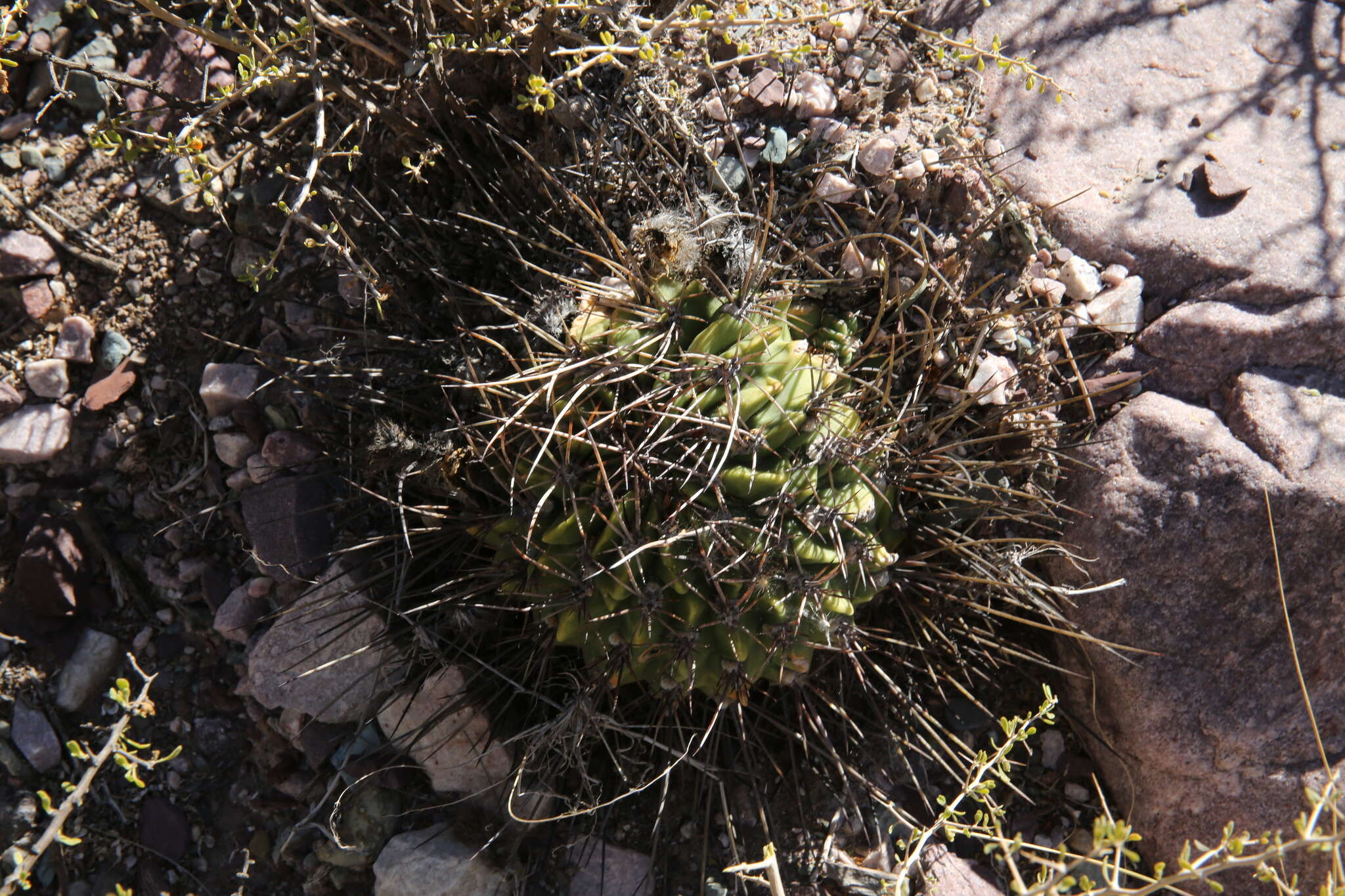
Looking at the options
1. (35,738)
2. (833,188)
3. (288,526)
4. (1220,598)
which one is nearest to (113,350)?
(288,526)

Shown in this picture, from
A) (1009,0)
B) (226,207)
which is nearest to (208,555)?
(226,207)

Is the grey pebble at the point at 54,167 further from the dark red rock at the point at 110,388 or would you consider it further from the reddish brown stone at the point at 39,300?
the dark red rock at the point at 110,388

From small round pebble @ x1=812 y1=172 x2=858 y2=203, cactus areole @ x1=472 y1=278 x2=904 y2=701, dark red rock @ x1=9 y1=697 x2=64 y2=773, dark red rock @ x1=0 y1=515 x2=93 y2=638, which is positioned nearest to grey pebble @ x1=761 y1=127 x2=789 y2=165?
small round pebble @ x1=812 y1=172 x2=858 y2=203

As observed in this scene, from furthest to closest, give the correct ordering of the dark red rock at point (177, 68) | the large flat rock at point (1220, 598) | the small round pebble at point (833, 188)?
the dark red rock at point (177, 68), the small round pebble at point (833, 188), the large flat rock at point (1220, 598)

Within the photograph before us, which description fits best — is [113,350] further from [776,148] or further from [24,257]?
[776,148]

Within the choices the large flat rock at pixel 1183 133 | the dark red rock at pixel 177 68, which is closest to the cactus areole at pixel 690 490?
the large flat rock at pixel 1183 133
